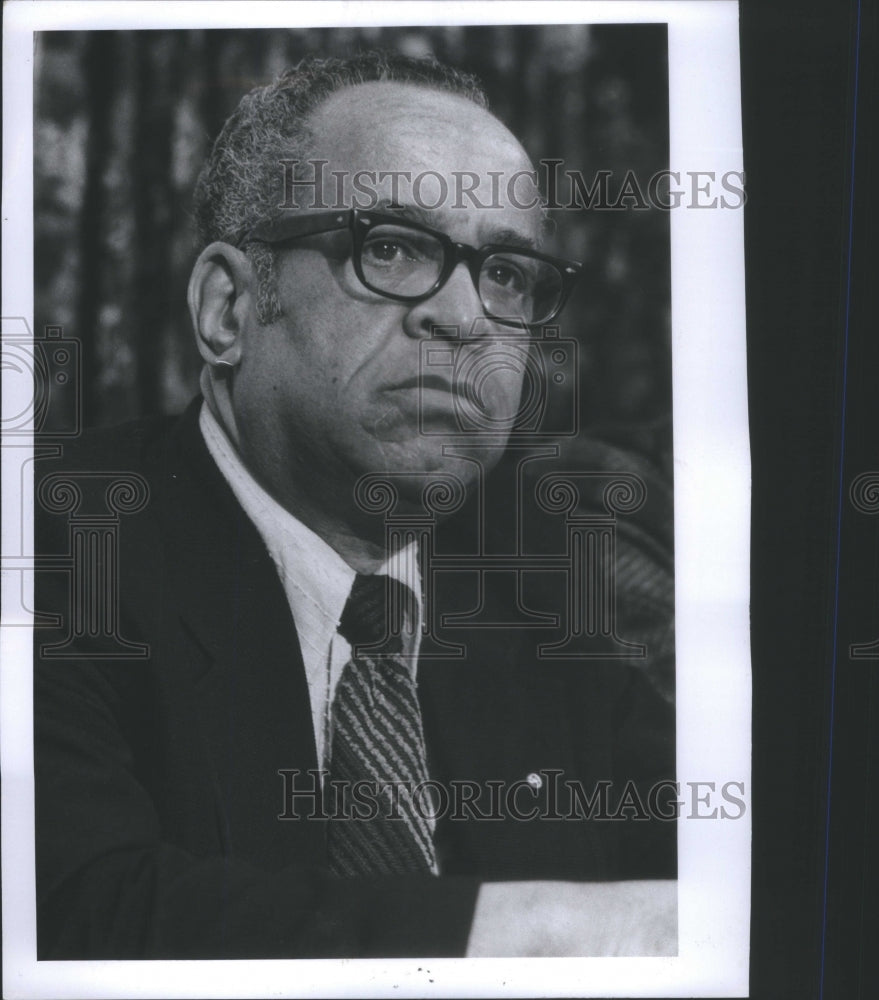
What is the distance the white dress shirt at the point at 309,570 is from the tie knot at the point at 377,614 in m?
0.01

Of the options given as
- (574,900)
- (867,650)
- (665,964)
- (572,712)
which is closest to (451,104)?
(572,712)

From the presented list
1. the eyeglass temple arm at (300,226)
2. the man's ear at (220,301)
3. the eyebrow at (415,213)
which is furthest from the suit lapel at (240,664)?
the eyebrow at (415,213)

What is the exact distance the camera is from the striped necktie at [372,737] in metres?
1.80

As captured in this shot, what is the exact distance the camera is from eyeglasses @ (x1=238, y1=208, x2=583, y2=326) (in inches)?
69.1

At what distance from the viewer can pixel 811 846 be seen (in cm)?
184

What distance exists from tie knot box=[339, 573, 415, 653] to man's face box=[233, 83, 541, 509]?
6.0 inches

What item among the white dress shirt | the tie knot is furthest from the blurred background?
the tie knot

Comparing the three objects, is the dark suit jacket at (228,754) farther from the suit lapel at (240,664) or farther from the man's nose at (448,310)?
the man's nose at (448,310)

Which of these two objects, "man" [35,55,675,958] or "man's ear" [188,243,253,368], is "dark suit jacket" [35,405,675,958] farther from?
"man's ear" [188,243,253,368]

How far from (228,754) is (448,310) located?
0.78 m

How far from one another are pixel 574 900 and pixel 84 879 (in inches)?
30.9

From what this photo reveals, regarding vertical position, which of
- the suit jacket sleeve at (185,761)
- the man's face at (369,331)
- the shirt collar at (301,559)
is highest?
the man's face at (369,331)

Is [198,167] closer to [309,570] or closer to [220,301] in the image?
[220,301]

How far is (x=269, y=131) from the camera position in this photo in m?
1.79
